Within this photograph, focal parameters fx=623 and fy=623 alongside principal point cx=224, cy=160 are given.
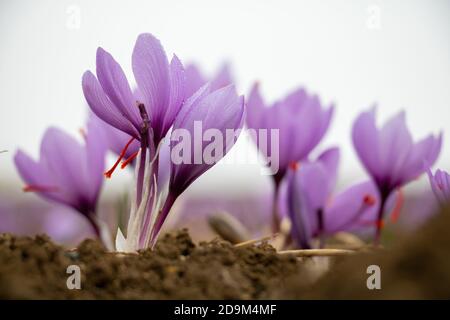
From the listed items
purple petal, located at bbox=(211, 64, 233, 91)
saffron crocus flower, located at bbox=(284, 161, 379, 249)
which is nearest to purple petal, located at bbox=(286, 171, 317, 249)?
saffron crocus flower, located at bbox=(284, 161, 379, 249)

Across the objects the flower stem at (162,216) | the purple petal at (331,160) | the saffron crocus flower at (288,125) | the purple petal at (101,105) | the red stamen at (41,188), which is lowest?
the flower stem at (162,216)

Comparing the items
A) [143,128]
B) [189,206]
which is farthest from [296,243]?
[189,206]

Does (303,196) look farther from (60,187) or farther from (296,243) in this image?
(60,187)

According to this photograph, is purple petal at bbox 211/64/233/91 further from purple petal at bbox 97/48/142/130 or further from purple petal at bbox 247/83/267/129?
purple petal at bbox 97/48/142/130

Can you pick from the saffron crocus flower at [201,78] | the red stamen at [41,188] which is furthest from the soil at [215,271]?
the saffron crocus flower at [201,78]

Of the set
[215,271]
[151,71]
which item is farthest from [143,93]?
[215,271]

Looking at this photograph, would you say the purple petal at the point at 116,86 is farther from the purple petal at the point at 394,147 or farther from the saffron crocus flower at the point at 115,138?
the purple petal at the point at 394,147

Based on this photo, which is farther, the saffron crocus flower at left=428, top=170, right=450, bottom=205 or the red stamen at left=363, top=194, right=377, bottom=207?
the red stamen at left=363, top=194, right=377, bottom=207
